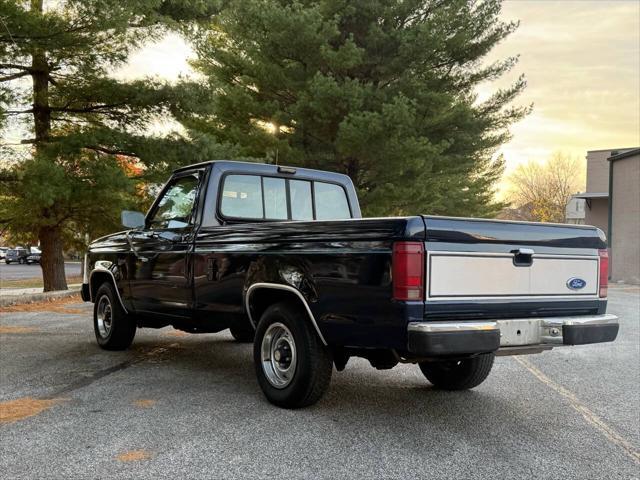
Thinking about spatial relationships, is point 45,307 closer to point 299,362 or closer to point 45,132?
point 45,132

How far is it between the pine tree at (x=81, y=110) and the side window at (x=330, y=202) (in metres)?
7.26

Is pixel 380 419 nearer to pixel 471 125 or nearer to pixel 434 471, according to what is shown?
pixel 434 471

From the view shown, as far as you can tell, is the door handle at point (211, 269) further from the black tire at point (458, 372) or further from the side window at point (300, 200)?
the black tire at point (458, 372)

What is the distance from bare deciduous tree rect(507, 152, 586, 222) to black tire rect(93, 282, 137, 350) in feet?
194

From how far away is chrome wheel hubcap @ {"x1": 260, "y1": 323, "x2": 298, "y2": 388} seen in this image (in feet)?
16.7

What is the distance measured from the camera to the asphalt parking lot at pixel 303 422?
3.84m

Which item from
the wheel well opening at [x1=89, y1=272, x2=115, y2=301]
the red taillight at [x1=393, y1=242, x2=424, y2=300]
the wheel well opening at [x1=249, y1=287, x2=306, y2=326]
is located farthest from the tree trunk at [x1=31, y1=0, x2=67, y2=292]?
the red taillight at [x1=393, y1=242, x2=424, y2=300]

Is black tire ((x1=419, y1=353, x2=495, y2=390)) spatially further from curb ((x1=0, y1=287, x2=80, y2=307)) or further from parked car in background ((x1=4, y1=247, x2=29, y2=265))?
parked car in background ((x1=4, y1=247, x2=29, y2=265))

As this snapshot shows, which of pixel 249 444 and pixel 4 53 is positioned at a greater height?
pixel 4 53

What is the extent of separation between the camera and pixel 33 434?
173 inches

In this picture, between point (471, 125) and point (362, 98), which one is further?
point (471, 125)

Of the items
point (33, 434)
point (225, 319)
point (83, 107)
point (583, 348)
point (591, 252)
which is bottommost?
point (583, 348)

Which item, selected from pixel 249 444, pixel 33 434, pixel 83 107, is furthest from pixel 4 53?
pixel 249 444

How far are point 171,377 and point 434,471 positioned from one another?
3221 millimetres
